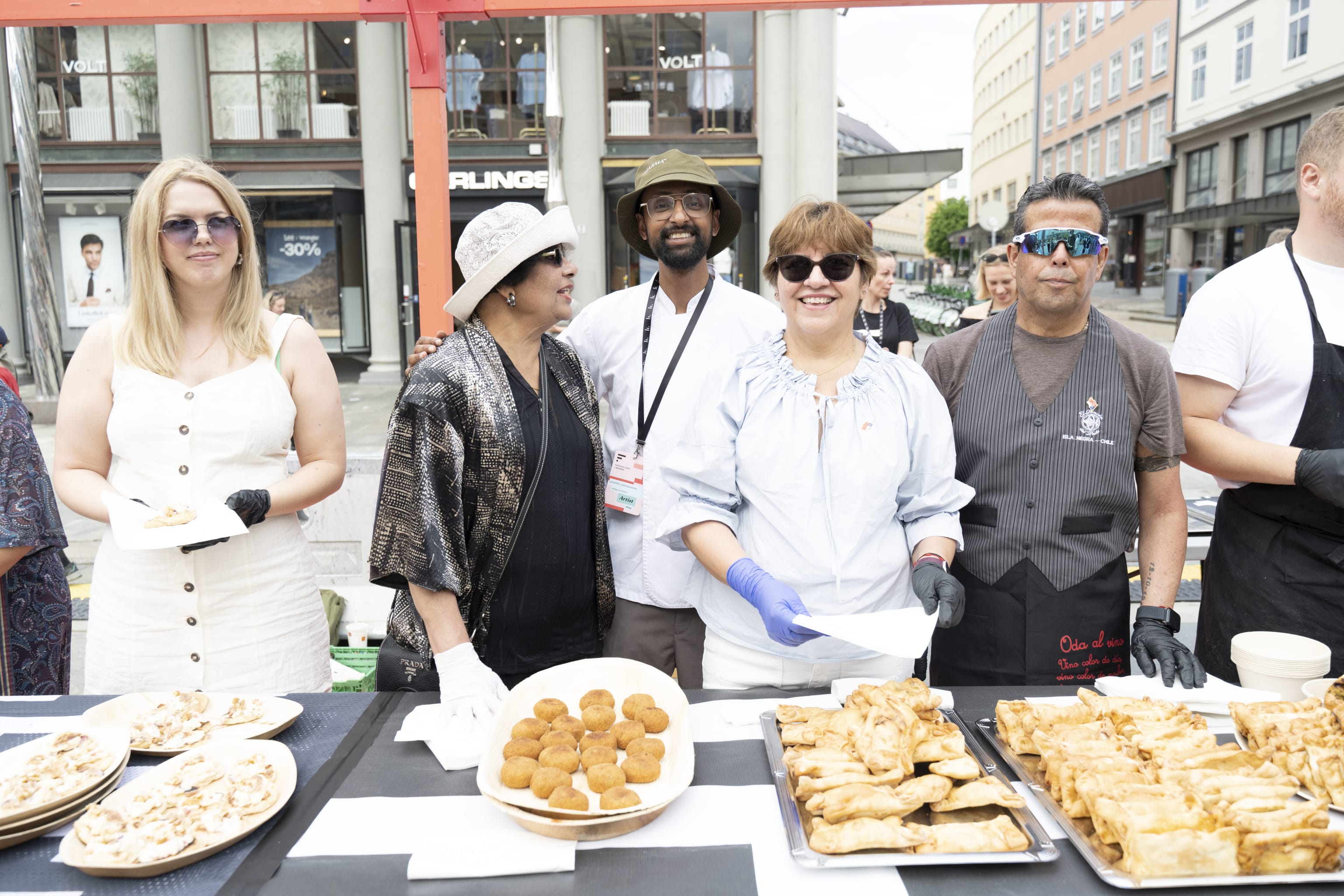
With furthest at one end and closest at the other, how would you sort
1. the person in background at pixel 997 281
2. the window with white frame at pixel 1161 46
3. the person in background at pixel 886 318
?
the window with white frame at pixel 1161 46
the person in background at pixel 886 318
the person in background at pixel 997 281

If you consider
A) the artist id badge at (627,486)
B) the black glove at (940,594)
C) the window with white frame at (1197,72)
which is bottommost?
the black glove at (940,594)

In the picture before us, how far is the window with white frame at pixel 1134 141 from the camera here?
35.9m

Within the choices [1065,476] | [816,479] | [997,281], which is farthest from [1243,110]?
[816,479]

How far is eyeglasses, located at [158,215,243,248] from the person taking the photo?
2393mm

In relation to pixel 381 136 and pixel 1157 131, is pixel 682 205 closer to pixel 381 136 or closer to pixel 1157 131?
pixel 381 136

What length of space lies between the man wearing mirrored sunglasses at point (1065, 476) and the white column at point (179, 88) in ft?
54.2

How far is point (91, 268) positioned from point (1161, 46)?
3640cm

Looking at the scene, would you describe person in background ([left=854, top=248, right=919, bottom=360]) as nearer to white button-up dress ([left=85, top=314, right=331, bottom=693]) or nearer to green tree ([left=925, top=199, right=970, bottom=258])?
white button-up dress ([left=85, top=314, right=331, bottom=693])

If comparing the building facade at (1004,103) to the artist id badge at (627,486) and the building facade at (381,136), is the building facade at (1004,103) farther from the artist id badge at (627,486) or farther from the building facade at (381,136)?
the artist id badge at (627,486)

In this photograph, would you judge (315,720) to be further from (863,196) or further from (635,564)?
(863,196)

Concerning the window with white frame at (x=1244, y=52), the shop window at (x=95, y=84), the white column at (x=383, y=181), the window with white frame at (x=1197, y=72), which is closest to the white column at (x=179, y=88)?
the shop window at (x=95, y=84)

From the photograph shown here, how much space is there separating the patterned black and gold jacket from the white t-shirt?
1.94 meters

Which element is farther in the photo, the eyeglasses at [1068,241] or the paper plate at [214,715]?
the eyeglasses at [1068,241]

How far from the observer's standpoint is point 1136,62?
37.0 m
